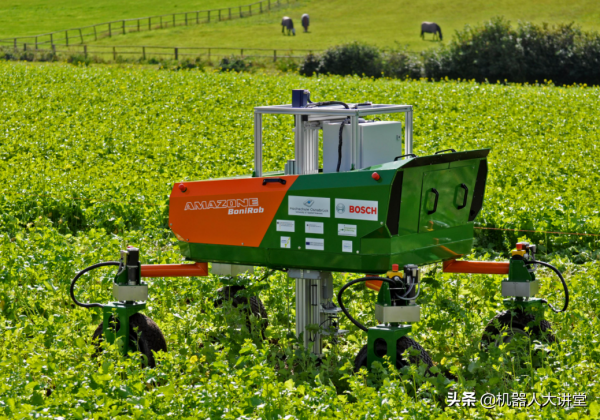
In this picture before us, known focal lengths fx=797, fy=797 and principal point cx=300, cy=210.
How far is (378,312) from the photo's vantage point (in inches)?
217

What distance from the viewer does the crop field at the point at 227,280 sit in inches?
185

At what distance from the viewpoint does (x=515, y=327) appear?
6.26 metres

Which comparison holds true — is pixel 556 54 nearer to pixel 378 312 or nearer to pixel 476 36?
pixel 476 36

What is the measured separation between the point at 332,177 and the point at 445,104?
18.5 meters

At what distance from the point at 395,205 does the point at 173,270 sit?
2020mm

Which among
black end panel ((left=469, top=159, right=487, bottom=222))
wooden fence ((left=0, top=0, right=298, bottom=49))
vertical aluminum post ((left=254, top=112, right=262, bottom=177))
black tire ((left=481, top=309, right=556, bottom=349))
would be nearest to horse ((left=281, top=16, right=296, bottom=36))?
wooden fence ((left=0, top=0, right=298, bottom=49))

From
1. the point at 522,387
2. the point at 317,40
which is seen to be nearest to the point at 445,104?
the point at 522,387

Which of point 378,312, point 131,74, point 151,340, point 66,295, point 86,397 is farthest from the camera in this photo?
point 131,74

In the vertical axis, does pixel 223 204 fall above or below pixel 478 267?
above

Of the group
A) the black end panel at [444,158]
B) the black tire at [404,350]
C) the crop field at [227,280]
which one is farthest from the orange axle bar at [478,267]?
the black tire at [404,350]

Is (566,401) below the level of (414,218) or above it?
below

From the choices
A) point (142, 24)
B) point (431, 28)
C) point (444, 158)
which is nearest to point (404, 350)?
point (444, 158)

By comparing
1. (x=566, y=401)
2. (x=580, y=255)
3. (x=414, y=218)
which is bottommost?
(x=580, y=255)

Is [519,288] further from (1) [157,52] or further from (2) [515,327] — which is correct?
(1) [157,52]
